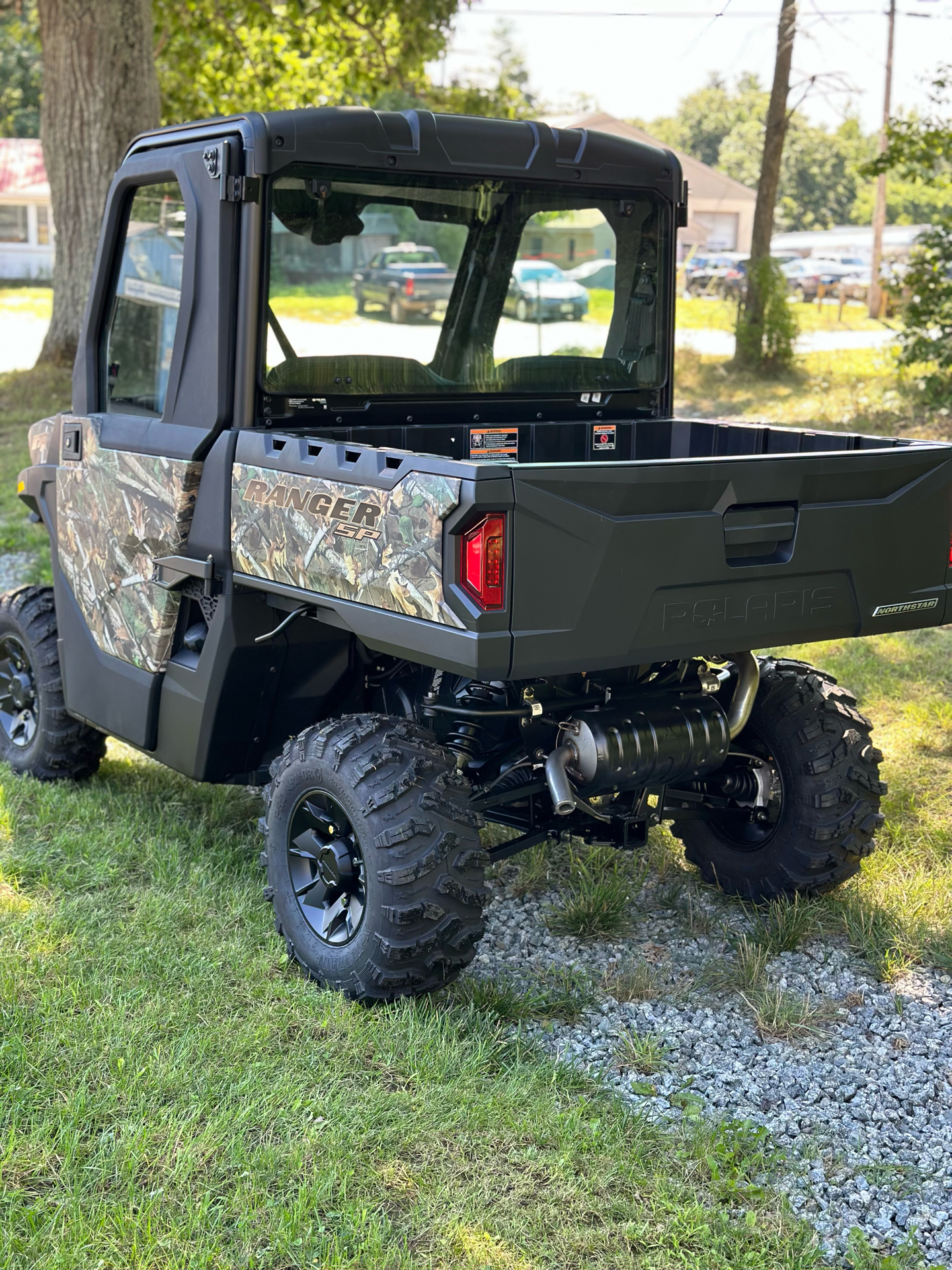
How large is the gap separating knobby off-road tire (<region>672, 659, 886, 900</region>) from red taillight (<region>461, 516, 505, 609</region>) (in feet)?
5.05

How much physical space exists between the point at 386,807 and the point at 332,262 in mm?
1702

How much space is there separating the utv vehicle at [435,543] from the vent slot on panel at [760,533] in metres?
0.01

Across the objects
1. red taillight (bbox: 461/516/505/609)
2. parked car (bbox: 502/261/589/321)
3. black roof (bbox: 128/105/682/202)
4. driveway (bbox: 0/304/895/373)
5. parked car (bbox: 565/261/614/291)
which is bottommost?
red taillight (bbox: 461/516/505/609)

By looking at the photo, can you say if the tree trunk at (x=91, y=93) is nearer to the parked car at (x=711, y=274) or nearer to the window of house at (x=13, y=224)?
the parked car at (x=711, y=274)

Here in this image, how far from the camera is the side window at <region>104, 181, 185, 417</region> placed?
4.16 m

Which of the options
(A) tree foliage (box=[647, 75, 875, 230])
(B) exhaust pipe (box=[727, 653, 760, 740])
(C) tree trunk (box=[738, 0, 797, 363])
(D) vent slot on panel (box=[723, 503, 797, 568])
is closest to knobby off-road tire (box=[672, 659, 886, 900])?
Answer: (B) exhaust pipe (box=[727, 653, 760, 740])

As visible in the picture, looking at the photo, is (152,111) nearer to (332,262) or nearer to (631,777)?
(332,262)

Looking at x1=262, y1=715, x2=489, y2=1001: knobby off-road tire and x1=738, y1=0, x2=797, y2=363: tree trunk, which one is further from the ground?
x1=738, y1=0, x2=797, y2=363: tree trunk

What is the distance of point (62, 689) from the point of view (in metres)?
5.05

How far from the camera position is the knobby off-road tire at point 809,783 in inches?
164

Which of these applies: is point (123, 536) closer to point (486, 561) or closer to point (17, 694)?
point (17, 694)

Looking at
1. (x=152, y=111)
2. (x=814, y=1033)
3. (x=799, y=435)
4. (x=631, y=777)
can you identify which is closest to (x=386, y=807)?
(x=631, y=777)

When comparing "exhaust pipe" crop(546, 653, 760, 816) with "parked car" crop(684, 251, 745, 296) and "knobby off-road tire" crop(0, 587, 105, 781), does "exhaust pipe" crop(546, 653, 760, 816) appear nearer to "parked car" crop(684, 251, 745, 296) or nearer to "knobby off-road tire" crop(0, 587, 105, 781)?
"knobby off-road tire" crop(0, 587, 105, 781)

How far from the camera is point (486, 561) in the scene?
3027 millimetres
